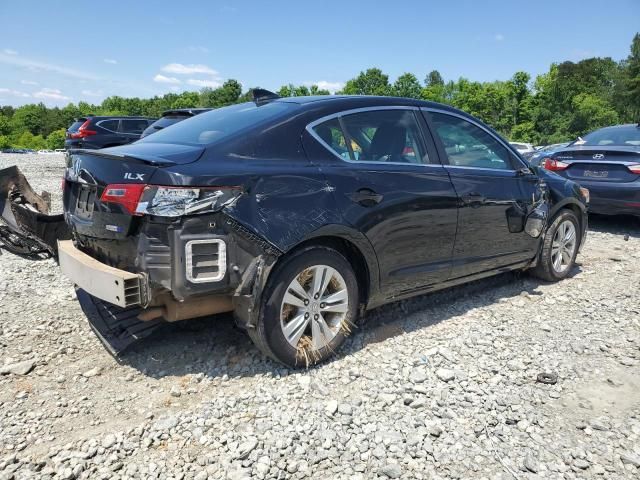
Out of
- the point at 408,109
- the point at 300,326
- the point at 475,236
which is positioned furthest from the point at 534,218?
the point at 300,326

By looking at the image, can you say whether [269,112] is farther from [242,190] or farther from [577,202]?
[577,202]

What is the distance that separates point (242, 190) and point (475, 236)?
85.7 inches

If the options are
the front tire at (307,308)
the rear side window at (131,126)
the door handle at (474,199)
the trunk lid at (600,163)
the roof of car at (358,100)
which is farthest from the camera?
the rear side window at (131,126)

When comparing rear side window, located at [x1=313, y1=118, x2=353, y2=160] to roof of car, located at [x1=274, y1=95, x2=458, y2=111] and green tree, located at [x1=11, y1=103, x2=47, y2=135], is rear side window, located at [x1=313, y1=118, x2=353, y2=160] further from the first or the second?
green tree, located at [x1=11, y1=103, x2=47, y2=135]

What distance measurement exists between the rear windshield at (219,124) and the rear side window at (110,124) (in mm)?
13179

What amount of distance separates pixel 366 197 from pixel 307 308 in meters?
0.82

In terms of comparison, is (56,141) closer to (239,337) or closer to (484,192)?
(239,337)

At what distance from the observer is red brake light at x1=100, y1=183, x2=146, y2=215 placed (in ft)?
8.84

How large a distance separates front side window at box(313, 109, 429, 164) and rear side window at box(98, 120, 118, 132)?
1395 centimetres

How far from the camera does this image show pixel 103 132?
1534cm

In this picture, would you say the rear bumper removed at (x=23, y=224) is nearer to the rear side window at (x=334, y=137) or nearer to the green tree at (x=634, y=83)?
the rear side window at (x=334, y=137)

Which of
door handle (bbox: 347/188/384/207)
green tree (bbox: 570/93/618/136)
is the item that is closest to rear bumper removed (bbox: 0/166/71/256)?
door handle (bbox: 347/188/384/207)

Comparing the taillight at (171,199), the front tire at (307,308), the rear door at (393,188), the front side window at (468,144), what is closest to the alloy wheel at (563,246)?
the front side window at (468,144)

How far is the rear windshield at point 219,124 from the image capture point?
3.14m
